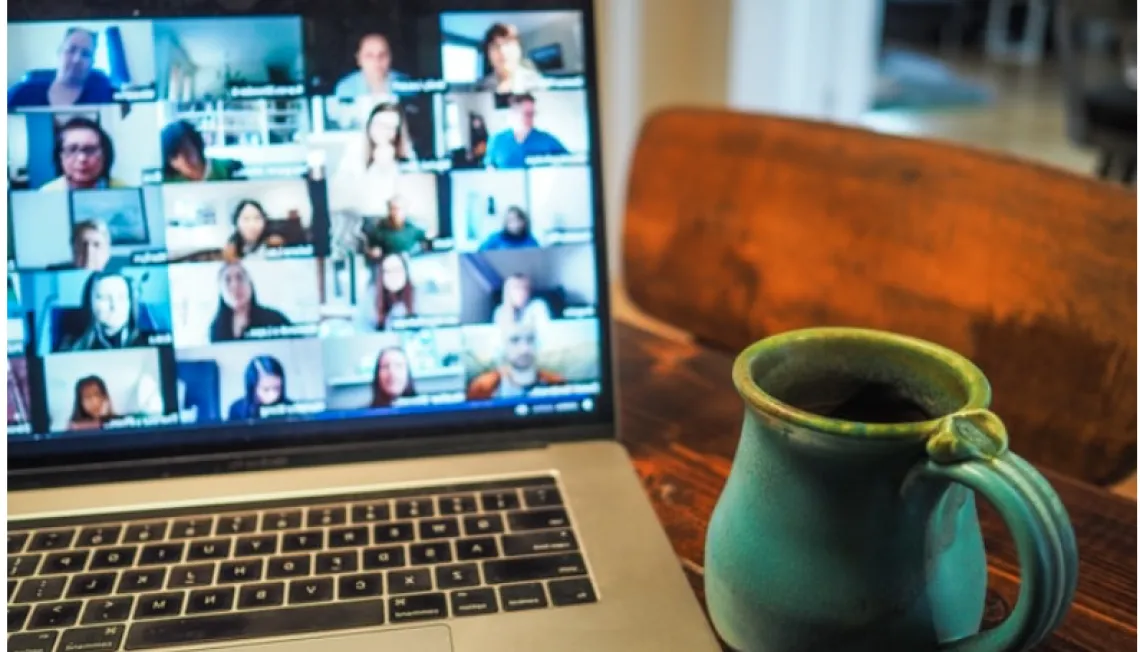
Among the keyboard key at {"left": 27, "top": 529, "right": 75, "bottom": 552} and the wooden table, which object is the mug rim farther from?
the keyboard key at {"left": 27, "top": 529, "right": 75, "bottom": 552}

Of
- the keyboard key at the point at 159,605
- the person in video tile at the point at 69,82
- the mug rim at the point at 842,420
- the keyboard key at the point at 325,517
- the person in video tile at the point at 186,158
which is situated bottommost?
the keyboard key at the point at 159,605

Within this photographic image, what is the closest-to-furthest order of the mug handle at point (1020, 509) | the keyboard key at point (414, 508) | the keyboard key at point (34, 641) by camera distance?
the mug handle at point (1020, 509), the keyboard key at point (34, 641), the keyboard key at point (414, 508)

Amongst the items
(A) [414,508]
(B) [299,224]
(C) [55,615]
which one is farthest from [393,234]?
(C) [55,615]

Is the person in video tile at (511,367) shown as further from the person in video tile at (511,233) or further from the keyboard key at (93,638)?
the keyboard key at (93,638)

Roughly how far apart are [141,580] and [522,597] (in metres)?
0.18

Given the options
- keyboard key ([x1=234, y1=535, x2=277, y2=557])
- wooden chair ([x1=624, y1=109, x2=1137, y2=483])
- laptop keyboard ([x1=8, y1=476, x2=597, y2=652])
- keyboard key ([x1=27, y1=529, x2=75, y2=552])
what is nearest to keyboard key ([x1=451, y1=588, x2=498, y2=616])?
laptop keyboard ([x1=8, y1=476, x2=597, y2=652])

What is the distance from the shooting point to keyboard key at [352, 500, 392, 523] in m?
0.58

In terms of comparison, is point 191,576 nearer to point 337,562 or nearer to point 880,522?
point 337,562

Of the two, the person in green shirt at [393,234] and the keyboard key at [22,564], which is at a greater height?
the person in green shirt at [393,234]

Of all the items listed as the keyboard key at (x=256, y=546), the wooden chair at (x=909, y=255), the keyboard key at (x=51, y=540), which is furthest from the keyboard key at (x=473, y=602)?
the wooden chair at (x=909, y=255)

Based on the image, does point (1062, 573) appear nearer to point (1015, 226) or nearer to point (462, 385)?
point (462, 385)

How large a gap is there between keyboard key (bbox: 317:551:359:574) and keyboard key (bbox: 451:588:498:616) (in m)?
0.06

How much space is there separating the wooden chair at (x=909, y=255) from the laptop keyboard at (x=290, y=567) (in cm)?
28

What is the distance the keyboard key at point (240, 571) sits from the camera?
53 cm
